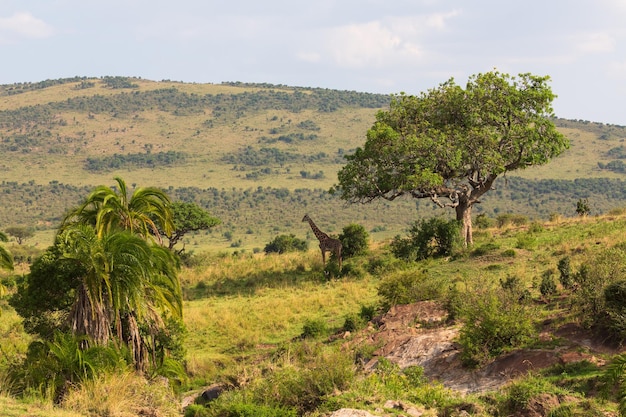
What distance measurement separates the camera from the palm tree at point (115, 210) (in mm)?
19125

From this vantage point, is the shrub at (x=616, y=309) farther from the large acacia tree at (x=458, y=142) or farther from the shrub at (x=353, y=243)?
the shrub at (x=353, y=243)

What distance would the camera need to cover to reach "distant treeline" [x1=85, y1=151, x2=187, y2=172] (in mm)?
122500

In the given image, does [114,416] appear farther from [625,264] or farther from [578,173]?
[578,173]

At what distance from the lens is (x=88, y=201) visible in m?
19.2

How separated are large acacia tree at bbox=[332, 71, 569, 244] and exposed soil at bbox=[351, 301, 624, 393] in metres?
11.5

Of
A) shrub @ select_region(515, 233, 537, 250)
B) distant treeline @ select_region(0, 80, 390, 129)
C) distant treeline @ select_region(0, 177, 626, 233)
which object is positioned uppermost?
distant treeline @ select_region(0, 80, 390, 129)

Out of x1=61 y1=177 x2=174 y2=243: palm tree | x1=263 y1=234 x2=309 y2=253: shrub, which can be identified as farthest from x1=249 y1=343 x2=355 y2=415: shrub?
x1=263 y1=234 x2=309 y2=253: shrub

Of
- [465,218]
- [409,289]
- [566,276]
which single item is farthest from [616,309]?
[465,218]

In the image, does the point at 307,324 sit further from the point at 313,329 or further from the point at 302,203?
the point at 302,203

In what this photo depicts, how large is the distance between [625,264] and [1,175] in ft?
369

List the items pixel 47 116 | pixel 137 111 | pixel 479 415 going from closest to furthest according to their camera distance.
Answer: pixel 479 415
pixel 47 116
pixel 137 111

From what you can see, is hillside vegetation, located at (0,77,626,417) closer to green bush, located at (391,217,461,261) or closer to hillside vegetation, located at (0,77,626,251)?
green bush, located at (391,217,461,261)

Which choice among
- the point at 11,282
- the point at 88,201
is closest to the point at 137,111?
the point at 11,282

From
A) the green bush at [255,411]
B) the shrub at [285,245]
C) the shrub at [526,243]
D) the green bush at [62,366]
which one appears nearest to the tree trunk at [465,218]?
the shrub at [526,243]
